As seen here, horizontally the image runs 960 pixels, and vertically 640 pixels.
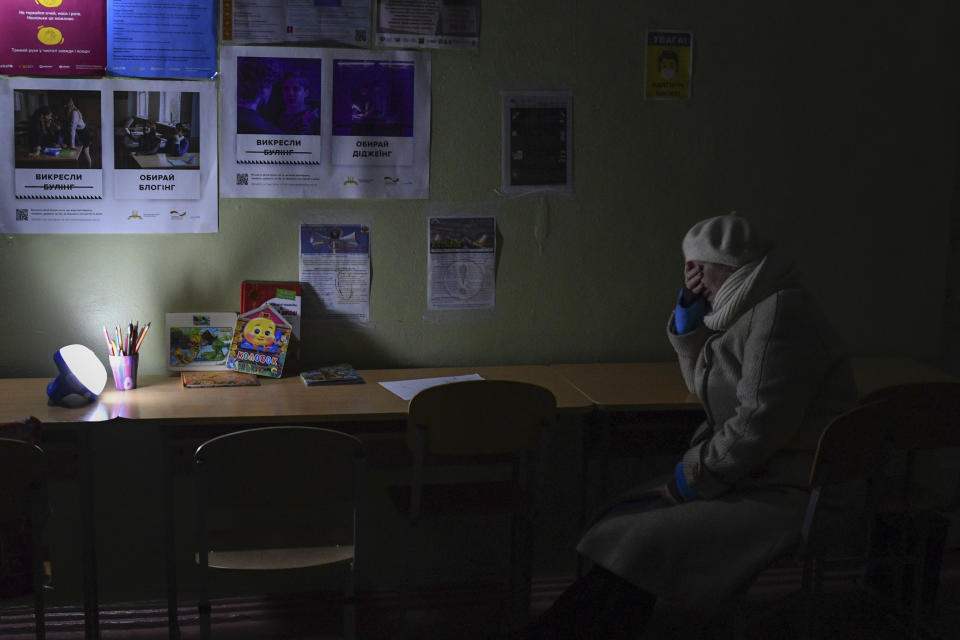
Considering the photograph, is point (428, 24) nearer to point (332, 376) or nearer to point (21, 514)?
point (332, 376)

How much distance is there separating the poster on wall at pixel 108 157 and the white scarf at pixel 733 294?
1579mm

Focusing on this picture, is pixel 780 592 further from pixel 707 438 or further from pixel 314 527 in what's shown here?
pixel 314 527

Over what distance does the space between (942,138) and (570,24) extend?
1.44 metres

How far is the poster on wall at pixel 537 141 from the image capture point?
3045 mm

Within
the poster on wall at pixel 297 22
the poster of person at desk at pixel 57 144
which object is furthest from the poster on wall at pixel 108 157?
the poster on wall at pixel 297 22

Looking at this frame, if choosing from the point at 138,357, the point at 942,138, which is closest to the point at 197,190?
the point at 138,357

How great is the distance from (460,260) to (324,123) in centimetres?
63

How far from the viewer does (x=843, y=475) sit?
7.29 ft

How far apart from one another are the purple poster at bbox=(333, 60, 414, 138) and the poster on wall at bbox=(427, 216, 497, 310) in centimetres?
34

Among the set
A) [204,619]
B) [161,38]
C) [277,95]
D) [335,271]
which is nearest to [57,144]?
[161,38]

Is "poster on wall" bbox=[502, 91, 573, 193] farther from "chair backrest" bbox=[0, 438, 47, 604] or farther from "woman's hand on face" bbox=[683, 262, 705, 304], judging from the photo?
"chair backrest" bbox=[0, 438, 47, 604]

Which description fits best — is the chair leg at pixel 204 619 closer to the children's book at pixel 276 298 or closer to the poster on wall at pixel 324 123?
the children's book at pixel 276 298

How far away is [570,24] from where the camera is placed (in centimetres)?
304

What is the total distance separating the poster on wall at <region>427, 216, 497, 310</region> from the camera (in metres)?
3.06
